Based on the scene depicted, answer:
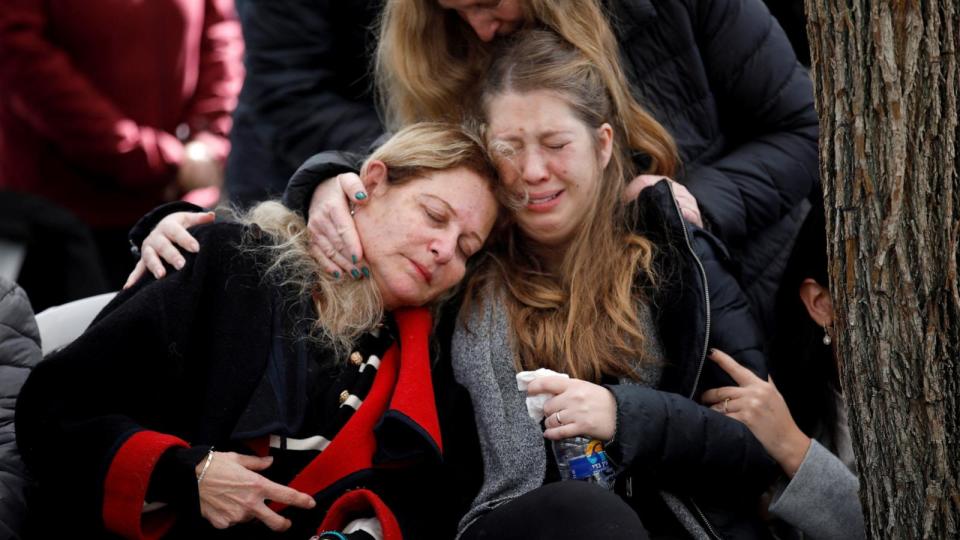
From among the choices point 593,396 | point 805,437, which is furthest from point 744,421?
point 593,396

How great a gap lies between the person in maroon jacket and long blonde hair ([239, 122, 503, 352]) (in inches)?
50.9

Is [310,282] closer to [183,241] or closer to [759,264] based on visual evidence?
[183,241]

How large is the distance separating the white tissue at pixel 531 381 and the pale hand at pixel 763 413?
0.38 meters

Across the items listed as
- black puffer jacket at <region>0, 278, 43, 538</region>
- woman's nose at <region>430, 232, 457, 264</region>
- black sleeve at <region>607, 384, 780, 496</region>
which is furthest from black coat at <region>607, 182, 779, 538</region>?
black puffer jacket at <region>0, 278, 43, 538</region>

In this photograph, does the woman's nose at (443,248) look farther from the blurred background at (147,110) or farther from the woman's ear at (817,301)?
the woman's ear at (817,301)

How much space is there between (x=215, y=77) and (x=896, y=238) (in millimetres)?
2856

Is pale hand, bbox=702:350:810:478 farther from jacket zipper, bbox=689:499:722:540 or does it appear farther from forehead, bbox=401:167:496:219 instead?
forehead, bbox=401:167:496:219

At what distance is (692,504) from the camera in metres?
2.86

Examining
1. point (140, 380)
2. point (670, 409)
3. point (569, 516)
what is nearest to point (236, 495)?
point (140, 380)

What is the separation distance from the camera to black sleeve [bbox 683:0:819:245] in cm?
325

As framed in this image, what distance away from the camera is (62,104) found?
4.14 m

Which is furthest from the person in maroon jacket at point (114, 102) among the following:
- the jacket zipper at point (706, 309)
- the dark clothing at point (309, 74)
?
the jacket zipper at point (706, 309)

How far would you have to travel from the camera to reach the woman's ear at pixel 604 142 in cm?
313

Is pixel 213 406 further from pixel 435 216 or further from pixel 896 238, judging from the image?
pixel 896 238
